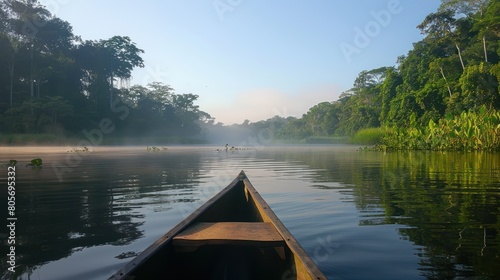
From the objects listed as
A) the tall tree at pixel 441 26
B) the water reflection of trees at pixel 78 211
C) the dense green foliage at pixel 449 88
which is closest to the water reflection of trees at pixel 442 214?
the water reflection of trees at pixel 78 211

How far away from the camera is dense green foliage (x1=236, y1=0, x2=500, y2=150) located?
20009 mm

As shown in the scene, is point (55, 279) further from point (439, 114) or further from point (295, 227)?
point (439, 114)

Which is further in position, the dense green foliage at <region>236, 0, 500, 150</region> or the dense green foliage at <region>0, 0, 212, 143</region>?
the dense green foliage at <region>0, 0, 212, 143</region>

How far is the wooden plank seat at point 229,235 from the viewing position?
264 centimetres

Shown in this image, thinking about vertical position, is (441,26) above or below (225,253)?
above

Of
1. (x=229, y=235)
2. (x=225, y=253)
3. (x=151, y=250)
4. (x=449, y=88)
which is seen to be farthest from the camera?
(x=449, y=88)

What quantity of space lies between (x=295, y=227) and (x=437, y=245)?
5.13 feet

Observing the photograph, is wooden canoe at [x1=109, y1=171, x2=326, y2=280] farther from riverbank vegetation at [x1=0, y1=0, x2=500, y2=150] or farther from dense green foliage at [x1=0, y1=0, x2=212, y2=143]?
dense green foliage at [x1=0, y1=0, x2=212, y2=143]

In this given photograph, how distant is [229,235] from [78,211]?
3490 millimetres

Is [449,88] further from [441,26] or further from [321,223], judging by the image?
[321,223]

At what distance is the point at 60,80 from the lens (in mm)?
42156

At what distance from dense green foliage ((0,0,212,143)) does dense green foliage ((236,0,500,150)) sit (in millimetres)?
33207

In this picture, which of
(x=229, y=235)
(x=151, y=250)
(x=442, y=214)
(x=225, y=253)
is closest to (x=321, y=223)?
(x=442, y=214)

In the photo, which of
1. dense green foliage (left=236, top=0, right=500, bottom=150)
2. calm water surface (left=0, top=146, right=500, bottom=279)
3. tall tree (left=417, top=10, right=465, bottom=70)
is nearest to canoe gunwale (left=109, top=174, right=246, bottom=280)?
calm water surface (left=0, top=146, right=500, bottom=279)
